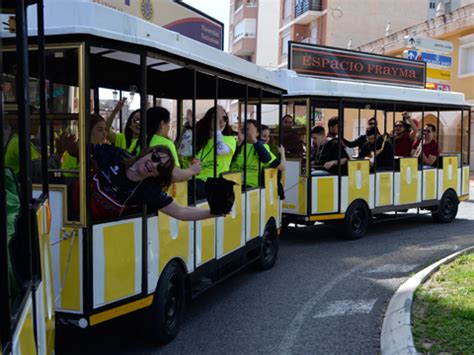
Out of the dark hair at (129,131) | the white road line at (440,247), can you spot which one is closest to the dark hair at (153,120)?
the dark hair at (129,131)

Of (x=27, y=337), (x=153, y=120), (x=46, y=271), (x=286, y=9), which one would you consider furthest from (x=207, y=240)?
(x=286, y=9)

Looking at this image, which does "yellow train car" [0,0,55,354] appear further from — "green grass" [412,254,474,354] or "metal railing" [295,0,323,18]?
"metal railing" [295,0,323,18]


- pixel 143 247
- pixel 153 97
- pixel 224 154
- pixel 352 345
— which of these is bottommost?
pixel 352 345

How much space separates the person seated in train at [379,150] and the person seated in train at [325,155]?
0.79 meters

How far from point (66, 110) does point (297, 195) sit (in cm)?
514

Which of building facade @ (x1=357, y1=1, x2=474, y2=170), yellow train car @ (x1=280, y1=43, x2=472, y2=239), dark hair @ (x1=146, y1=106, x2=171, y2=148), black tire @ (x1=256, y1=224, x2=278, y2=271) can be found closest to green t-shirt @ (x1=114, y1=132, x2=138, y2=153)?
dark hair @ (x1=146, y1=106, x2=171, y2=148)

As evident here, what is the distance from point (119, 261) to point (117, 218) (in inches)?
12.1

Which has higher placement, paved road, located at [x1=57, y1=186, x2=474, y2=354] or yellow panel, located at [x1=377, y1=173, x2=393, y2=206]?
yellow panel, located at [x1=377, y1=173, x2=393, y2=206]

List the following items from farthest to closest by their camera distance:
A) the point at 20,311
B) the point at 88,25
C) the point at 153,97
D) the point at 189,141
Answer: the point at 153,97 → the point at 189,141 → the point at 88,25 → the point at 20,311

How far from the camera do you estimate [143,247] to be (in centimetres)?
427

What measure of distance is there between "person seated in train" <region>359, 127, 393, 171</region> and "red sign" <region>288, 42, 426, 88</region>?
1.61 metres

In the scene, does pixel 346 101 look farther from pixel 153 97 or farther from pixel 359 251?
pixel 153 97

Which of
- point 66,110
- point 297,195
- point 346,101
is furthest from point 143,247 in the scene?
point 346,101

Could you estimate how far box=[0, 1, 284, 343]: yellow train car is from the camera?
3.81m
